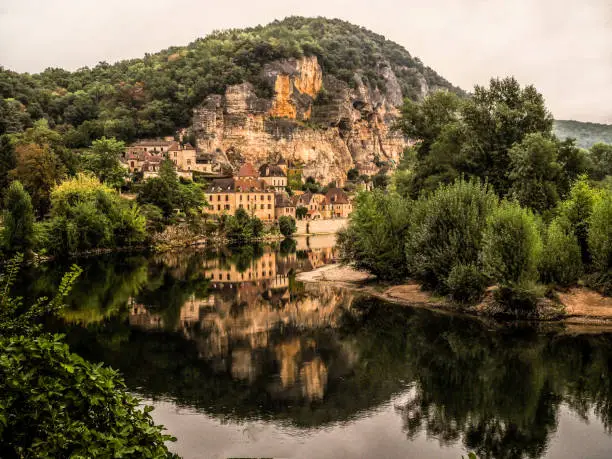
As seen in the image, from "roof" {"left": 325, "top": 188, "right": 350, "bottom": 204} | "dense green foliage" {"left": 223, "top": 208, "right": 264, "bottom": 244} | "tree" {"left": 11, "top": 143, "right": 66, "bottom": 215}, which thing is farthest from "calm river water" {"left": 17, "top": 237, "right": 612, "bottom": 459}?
"roof" {"left": 325, "top": 188, "right": 350, "bottom": 204}

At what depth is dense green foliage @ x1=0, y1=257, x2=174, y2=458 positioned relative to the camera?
22.1 ft

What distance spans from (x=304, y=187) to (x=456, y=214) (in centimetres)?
8706

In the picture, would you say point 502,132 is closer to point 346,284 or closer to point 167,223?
point 346,284

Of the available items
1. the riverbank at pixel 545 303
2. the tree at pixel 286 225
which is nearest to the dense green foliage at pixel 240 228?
the tree at pixel 286 225

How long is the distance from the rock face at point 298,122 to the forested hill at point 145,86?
134 inches

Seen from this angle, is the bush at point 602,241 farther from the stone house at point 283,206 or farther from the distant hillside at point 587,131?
the distant hillside at point 587,131

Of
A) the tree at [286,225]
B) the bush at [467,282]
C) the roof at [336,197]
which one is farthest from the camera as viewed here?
the roof at [336,197]

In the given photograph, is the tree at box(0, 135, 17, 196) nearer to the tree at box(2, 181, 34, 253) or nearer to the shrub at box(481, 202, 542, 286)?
the tree at box(2, 181, 34, 253)

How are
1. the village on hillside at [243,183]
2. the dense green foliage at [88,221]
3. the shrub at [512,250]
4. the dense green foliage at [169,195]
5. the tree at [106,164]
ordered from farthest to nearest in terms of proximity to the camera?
the village on hillside at [243,183] → the tree at [106,164] → the dense green foliage at [169,195] → the dense green foliage at [88,221] → the shrub at [512,250]

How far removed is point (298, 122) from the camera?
127375 millimetres

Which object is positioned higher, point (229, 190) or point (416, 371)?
point (229, 190)

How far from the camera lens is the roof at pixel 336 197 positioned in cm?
10723

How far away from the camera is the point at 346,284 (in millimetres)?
41062

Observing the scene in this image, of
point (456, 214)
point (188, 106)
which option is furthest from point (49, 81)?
point (456, 214)
